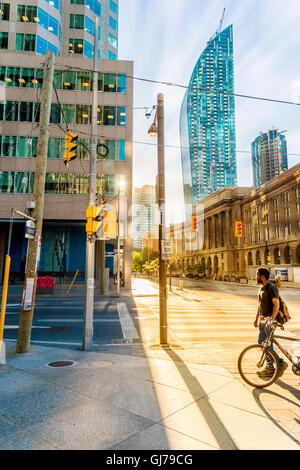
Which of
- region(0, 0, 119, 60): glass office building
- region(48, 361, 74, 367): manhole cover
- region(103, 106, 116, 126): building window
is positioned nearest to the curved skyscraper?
region(0, 0, 119, 60): glass office building

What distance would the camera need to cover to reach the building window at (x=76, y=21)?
41803mm

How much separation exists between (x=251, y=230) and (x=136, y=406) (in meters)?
75.9

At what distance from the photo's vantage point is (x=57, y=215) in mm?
32969

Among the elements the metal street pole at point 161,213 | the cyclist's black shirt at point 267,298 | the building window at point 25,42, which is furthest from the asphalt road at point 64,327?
the building window at point 25,42

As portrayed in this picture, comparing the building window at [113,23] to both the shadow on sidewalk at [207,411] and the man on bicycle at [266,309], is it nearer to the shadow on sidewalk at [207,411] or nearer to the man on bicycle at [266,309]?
the man on bicycle at [266,309]

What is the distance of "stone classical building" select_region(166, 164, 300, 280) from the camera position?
2262 inches

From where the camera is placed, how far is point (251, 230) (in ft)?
248

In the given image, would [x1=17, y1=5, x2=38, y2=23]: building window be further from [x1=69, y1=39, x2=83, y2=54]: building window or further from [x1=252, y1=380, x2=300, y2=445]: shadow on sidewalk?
[x1=252, y1=380, x2=300, y2=445]: shadow on sidewalk

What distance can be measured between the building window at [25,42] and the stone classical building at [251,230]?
41.7 meters

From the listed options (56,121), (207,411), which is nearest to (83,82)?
(56,121)

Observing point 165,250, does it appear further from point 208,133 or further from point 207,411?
point 208,133

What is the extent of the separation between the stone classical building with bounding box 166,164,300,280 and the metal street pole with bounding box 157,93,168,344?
39942 millimetres
